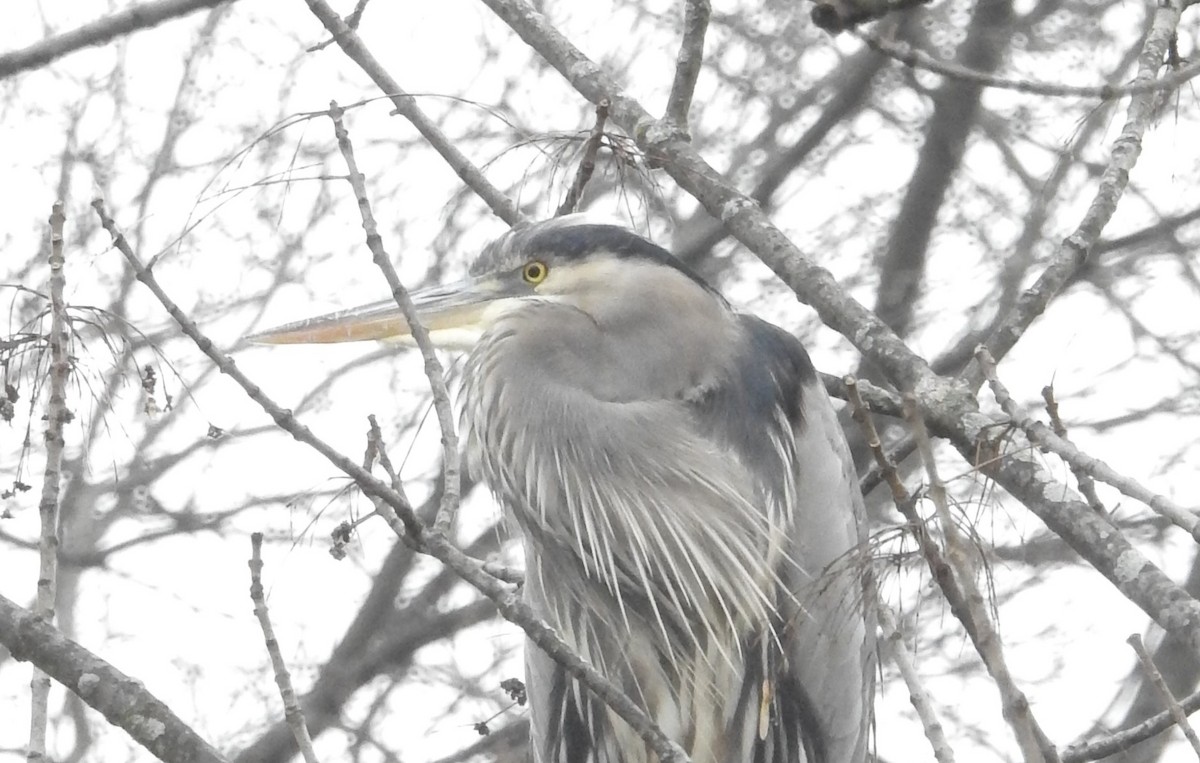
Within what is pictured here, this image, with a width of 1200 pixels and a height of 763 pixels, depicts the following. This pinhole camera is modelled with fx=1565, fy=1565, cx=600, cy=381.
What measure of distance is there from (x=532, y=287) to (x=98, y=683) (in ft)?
3.54

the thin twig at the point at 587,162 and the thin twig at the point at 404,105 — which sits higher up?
the thin twig at the point at 404,105

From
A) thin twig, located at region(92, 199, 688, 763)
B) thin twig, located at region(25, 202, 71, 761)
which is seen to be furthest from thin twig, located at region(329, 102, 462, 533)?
thin twig, located at region(25, 202, 71, 761)

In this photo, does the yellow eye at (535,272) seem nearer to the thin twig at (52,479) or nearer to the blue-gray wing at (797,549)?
the blue-gray wing at (797,549)

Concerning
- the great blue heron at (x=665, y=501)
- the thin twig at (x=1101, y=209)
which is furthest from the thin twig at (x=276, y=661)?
the thin twig at (x=1101, y=209)

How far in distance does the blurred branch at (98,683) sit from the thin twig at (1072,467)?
3.35 feet

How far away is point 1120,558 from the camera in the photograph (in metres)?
1.89

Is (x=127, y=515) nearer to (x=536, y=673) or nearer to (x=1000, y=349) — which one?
(x=536, y=673)

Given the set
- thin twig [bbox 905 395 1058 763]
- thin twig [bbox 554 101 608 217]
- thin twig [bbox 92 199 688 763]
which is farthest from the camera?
thin twig [bbox 554 101 608 217]

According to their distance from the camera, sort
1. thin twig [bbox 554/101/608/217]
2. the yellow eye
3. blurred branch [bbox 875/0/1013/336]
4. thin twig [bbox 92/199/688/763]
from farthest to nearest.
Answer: blurred branch [bbox 875/0/1013/336], the yellow eye, thin twig [bbox 554/101/608/217], thin twig [bbox 92/199/688/763]

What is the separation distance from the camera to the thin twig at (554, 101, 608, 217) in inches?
97.8

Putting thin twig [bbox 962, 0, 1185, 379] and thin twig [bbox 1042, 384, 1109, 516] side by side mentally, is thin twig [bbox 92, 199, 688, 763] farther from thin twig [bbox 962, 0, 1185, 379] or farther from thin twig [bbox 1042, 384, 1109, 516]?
thin twig [bbox 962, 0, 1185, 379]

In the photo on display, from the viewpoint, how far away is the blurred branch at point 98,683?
1761 millimetres

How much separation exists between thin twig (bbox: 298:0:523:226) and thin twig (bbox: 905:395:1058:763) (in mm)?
1470

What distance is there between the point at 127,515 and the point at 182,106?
1641 millimetres
